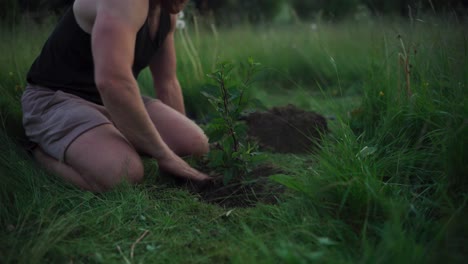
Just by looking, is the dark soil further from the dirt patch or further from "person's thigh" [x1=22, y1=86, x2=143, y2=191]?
"person's thigh" [x1=22, y1=86, x2=143, y2=191]

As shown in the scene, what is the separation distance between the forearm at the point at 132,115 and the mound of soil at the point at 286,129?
2.87 ft

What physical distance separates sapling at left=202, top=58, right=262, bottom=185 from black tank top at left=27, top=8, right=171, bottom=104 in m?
0.48

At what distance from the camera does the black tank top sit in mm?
2205

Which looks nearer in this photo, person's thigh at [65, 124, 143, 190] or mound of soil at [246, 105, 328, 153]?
person's thigh at [65, 124, 143, 190]

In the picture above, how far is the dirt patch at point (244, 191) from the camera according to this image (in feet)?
6.45

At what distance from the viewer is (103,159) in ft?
6.66

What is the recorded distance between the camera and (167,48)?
258 centimetres

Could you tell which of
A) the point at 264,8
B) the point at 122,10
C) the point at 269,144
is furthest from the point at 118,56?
the point at 264,8

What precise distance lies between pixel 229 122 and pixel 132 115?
0.42 m

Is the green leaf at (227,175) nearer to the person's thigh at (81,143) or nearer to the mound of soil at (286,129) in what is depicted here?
the person's thigh at (81,143)

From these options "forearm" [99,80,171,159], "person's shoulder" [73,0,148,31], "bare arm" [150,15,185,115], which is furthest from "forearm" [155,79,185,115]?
"person's shoulder" [73,0,148,31]

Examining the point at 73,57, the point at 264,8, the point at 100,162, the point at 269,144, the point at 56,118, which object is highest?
the point at 73,57

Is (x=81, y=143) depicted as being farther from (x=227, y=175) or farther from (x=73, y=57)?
(x=227, y=175)

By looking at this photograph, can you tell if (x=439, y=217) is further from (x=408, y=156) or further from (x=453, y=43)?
(x=453, y=43)
